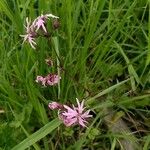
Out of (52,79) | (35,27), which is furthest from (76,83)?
(35,27)

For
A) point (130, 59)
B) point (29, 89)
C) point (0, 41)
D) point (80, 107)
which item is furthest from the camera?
point (130, 59)

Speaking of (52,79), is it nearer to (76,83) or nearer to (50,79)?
(50,79)

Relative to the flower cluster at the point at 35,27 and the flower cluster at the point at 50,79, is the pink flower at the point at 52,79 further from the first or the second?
the flower cluster at the point at 35,27

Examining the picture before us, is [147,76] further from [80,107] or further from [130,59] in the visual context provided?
[80,107]

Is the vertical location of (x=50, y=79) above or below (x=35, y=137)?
above

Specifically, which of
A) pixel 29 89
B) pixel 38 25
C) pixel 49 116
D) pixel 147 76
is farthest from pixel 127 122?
pixel 38 25

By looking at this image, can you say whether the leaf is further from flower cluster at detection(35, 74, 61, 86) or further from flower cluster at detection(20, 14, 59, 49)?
flower cluster at detection(20, 14, 59, 49)

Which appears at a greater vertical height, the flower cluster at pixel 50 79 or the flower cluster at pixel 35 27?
the flower cluster at pixel 35 27

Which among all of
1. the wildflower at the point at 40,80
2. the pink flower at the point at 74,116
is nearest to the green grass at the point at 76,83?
the wildflower at the point at 40,80
